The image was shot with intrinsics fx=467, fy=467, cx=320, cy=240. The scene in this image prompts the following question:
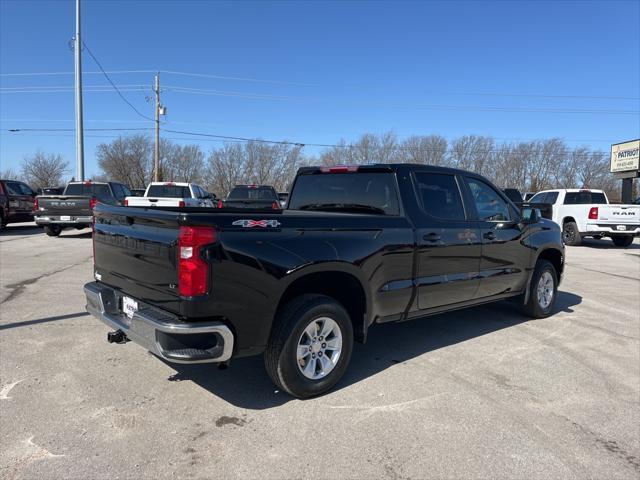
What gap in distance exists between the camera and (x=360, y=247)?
385cm

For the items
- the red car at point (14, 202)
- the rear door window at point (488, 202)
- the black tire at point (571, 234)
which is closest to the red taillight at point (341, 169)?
the rear door window at point (488, 202)

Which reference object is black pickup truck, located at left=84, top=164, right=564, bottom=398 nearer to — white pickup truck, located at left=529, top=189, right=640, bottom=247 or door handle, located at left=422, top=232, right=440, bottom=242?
door handle, located at left=422, top=232, right=440, bottom=242

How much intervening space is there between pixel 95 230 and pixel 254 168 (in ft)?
222

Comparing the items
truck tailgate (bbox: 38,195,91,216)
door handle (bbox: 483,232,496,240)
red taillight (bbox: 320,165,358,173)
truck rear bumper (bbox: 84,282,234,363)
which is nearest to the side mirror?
door handle (bbox: 483,232,496,240)

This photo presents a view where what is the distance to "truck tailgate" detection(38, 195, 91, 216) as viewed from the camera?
575 inches

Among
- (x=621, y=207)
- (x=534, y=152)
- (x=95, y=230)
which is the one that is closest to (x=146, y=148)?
(x=534, y=152)

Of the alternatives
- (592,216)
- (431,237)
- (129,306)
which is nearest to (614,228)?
(592,216)

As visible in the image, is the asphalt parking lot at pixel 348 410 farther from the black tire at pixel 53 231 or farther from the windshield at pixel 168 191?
the black tire at pixel 53 231

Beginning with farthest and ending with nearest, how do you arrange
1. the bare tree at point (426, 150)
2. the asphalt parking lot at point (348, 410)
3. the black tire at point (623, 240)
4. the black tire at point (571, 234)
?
the bare tree at point (426, 150) < the black tire at point (623, 240) < the black tire at point (571, 234) < the asphalt parking lot at point (348, 410)

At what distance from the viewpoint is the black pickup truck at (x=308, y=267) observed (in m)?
3.05

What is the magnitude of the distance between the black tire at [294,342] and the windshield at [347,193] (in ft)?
4.00

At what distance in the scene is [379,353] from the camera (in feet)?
→ 15.7

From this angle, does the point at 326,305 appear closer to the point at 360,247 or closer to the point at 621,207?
the point at 360,247

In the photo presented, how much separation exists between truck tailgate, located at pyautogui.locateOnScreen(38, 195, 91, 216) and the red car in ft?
9.59
